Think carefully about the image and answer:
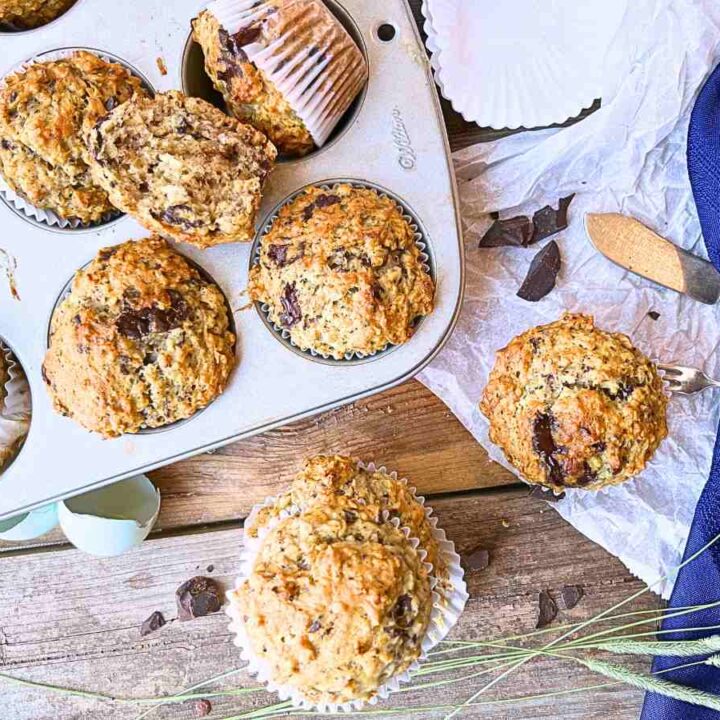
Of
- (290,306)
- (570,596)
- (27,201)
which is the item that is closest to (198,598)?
(290,306)

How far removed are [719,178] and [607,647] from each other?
132 centimetres

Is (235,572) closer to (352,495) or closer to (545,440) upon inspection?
(352,495)

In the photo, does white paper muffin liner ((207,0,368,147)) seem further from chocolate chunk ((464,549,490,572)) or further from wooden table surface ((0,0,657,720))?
chocolate chunk ((464,549,490,572))

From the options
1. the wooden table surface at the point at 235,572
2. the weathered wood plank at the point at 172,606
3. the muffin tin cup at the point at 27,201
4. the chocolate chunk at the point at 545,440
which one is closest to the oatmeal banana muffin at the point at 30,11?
the muffin tin cup at the point at 27,201

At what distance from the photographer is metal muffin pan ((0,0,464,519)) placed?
87.0 inches

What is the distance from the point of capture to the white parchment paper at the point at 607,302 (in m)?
2.53

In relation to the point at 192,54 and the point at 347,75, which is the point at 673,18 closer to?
the point at 347,75

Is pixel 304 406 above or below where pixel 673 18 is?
below

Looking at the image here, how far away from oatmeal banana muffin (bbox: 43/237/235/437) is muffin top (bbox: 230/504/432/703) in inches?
18.1

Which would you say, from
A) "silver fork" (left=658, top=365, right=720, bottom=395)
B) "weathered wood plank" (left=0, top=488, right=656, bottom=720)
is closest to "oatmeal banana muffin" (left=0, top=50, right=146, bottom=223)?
"weathered wood plank" (left=0, top=488, right=656, bottom=720)

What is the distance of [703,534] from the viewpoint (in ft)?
8.04

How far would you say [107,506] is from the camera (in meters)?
2.53

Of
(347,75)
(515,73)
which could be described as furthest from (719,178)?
(347,75)

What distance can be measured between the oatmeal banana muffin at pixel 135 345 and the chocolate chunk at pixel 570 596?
49.2 inches
